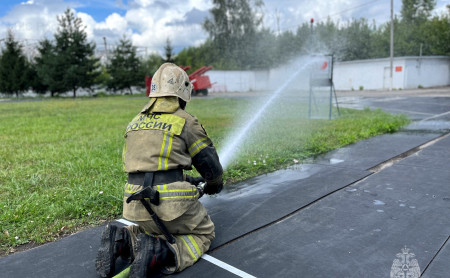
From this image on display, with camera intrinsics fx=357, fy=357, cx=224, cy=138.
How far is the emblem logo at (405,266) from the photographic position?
2.48m

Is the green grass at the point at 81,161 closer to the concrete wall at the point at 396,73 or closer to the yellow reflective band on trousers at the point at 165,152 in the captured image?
the yellow reflective band on trousers at the point at 165,152

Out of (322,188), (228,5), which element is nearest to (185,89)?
(322,188)

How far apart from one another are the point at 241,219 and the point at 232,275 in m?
1.03

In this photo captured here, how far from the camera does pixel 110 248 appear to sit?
8.34ft

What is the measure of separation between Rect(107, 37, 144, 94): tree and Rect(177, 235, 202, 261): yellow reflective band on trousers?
34.4 meters

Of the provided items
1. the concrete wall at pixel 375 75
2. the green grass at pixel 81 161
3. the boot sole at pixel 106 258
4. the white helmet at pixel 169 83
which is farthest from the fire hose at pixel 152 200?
the concrete wall at pixel 375 75

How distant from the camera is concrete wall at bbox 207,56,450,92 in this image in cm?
3269

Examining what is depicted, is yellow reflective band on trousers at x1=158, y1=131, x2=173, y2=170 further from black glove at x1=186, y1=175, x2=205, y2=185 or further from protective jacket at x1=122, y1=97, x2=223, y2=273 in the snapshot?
black glove at x1=186, y1=175, x2=205, y2=185

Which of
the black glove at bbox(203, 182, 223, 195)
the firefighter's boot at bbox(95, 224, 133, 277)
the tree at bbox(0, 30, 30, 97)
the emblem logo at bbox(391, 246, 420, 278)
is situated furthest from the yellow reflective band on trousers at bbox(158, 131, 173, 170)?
the tree at bbox(0, 30, 30, 97)

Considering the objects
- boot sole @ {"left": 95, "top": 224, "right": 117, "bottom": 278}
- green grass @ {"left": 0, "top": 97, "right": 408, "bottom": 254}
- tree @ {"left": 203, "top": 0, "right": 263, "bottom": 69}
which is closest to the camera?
boot sole @ {"left": 95, "top": 224, "right": 117, "bottom": 278}

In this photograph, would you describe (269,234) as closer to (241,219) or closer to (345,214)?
(241,219)

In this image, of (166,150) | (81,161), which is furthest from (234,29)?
(166,150)

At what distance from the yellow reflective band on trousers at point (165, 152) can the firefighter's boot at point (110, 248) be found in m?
0.58

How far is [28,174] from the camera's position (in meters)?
5.17
